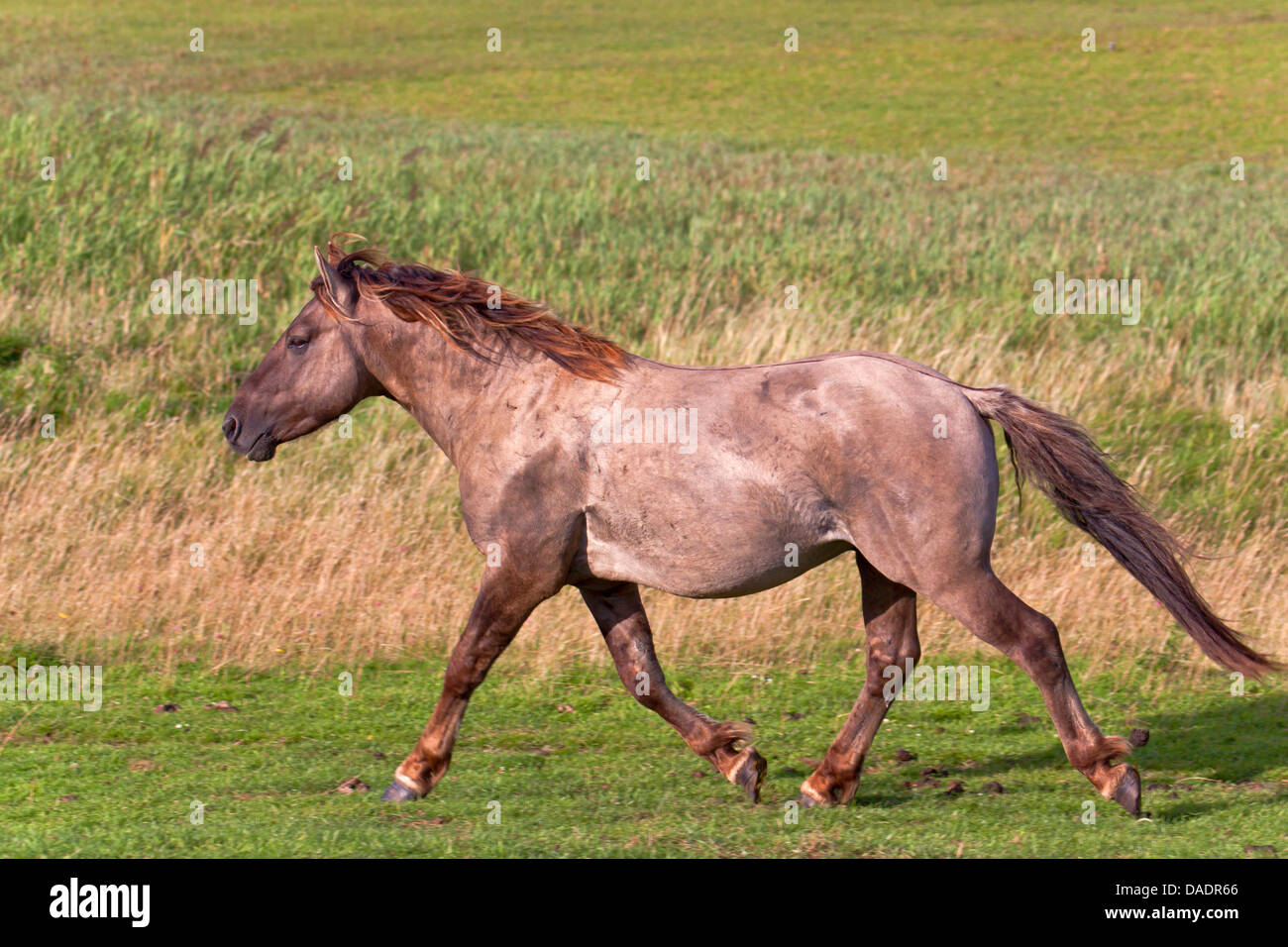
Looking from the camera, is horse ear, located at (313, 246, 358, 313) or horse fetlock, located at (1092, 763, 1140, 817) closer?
horse fetlock, located at (1092, 763, 1140, 817)

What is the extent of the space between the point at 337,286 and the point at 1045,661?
320 centimetres

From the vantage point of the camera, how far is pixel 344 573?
854 cm

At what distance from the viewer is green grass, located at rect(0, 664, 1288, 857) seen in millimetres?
5148

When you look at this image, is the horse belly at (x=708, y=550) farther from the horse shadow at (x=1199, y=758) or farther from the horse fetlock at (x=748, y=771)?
the horse shadow at (x=1199, y=758)

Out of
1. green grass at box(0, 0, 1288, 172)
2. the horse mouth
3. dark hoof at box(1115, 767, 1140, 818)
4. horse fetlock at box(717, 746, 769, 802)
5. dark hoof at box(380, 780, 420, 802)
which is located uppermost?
green grass at box(0, 0, 1288, 172)

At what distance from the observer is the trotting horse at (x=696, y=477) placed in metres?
5.34

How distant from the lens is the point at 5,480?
936 centimetres

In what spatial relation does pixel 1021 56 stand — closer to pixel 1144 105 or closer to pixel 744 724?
pixel 1144 105

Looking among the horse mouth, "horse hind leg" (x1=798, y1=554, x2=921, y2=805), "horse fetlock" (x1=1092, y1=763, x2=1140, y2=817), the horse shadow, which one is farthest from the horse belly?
the horse mouth

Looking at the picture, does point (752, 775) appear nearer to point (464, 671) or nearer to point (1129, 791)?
point (464, 671)

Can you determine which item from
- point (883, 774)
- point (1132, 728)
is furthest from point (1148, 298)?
point (883, 774)

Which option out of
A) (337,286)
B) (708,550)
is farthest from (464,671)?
(337,286)

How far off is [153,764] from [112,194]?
10613mm

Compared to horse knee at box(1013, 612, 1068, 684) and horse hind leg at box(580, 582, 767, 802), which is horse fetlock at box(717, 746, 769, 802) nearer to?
horse hind leg at box(580, 582, 767, 802)
